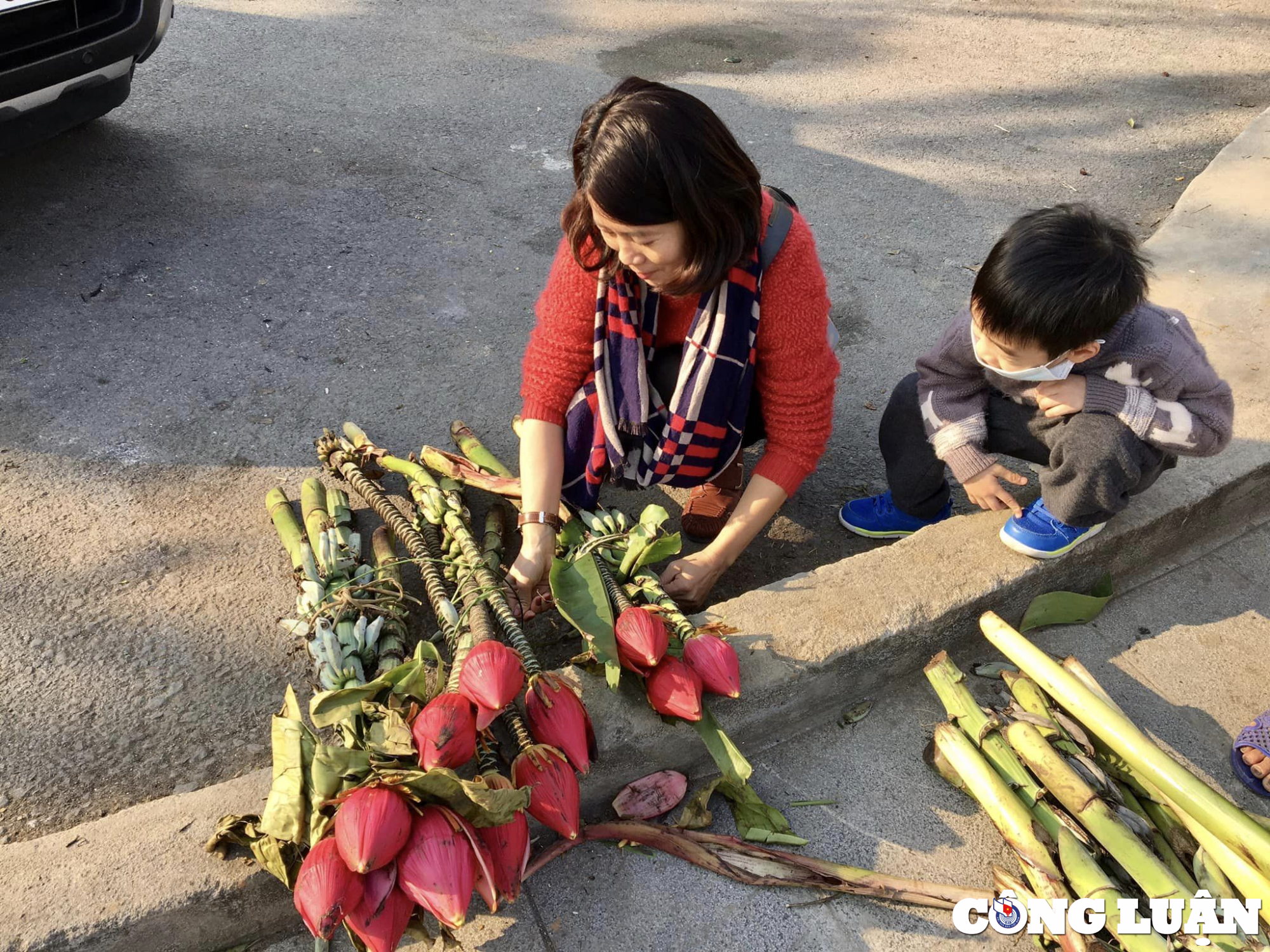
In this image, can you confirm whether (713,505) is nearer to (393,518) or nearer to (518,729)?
(393,518)

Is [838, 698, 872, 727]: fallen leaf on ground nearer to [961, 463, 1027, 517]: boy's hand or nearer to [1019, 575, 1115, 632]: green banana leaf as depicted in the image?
[1019, 575, 1115, 632]: green banana leaf

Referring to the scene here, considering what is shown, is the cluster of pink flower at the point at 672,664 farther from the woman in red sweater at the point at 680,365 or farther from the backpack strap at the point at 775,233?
the backpack strap at the point at 775,233

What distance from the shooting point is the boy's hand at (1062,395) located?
2.05m

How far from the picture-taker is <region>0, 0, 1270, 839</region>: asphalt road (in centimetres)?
219

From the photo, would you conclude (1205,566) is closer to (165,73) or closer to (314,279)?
(314,279)

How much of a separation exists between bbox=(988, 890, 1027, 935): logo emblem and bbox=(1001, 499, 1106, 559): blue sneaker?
74 cm

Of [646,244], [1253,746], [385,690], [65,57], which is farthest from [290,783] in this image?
[65,57]

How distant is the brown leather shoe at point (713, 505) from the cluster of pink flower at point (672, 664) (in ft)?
2.64

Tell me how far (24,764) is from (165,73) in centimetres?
406

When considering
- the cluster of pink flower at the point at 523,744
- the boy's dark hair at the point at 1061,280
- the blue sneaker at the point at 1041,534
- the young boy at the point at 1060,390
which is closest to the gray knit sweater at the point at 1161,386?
the young boy at the point at 1060,390

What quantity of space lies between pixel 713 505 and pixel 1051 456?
812 millimetres

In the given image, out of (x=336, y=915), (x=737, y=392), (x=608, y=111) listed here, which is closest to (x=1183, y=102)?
(x=737, y=392)

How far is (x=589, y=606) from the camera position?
5.77 feet

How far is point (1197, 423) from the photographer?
1.99 meters
